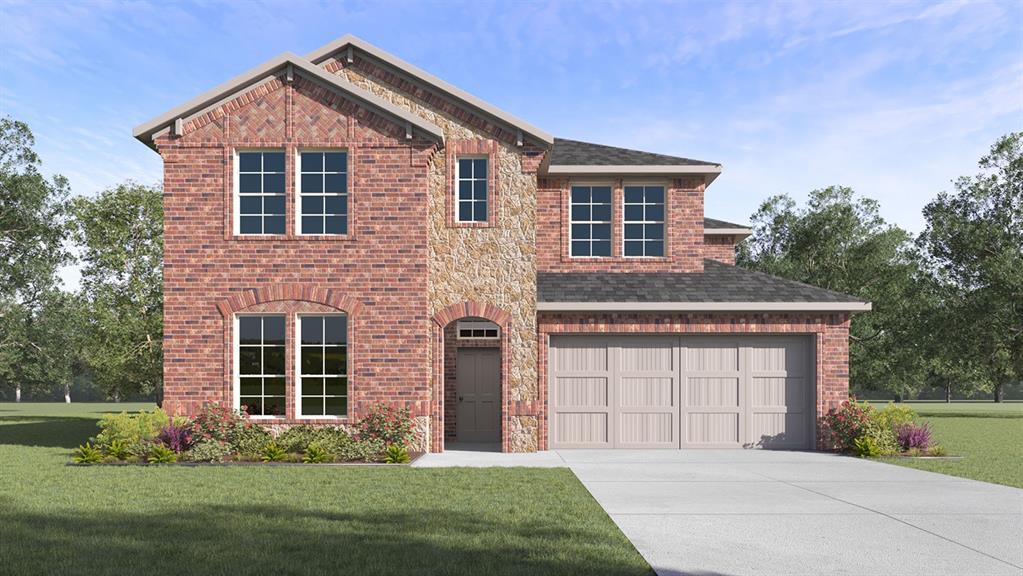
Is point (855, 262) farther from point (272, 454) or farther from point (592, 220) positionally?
point (272, 454)

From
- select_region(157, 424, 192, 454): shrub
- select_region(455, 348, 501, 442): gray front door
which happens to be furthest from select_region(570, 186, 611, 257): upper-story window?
select_region(157, 424, 192, 454): shrub

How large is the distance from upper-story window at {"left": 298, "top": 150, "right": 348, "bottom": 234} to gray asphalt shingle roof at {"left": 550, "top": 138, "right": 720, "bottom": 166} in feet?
16.7

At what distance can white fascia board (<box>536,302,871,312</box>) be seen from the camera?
17.1 meters

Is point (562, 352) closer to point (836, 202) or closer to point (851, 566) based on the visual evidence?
point (851, 566)

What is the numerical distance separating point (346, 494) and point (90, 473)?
17.5ft

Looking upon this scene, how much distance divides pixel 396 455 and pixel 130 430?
17.3ft

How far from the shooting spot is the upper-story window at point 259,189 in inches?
655

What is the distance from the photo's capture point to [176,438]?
50.6 ft

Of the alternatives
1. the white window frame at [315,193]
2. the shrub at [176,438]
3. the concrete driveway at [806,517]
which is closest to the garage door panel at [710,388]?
the concrete driveway at [806,517]

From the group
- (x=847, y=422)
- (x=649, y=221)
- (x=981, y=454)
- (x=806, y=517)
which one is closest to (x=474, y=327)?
(x=649, y=221)

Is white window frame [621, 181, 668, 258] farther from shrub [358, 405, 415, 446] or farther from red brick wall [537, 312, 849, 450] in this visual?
shrub [358, 405, 415, 446]

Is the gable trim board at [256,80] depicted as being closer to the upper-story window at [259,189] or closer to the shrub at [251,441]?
the upper-story window at [259,189]

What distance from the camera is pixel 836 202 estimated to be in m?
43.8

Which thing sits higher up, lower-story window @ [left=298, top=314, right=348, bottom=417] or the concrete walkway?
lower-story window @ [left=298, top=314, right=348, bottom=417]
